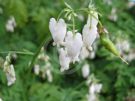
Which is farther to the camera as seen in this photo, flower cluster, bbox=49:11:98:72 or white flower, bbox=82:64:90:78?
white flower, bbox=82:64:90:78

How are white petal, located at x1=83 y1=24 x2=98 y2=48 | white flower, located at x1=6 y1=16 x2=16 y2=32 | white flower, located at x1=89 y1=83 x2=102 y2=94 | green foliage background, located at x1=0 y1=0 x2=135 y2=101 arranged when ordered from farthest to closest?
white flower, located at x1=6 y1=16 x2=16 y2=32, green foliage background, located at x1=0 y1=0 x2=135 y2=101, white flower, located at x1=89 y1=83 x2=102 y2=94, white petal, located at x1=83 y1=24 x2=98 y2=48

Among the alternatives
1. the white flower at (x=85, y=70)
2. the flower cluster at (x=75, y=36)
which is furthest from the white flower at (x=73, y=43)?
the white flower at (x=85, y=70)

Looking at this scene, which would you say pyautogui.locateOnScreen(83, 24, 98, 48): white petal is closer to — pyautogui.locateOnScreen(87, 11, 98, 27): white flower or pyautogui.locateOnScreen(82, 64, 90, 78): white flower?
pyautogui.locateOnScreen(87, 11, 98, 27): white flower

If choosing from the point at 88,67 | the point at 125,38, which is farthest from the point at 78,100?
the point at 125,38

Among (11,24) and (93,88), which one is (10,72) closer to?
(93,88)

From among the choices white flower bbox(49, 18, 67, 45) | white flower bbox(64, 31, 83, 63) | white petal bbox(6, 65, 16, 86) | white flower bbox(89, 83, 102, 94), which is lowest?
white flower bbox(89, 83, 102, 94)

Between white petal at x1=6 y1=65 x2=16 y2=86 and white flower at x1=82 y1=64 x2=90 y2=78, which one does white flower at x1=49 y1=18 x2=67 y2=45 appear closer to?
white petal at x1=6 y1=65 x2=16 y2=86

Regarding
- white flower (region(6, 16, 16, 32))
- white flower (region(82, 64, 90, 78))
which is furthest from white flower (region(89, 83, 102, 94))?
white flower (region(6, 16, 16, 32))

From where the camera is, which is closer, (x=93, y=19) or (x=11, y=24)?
(x=93, y=19)

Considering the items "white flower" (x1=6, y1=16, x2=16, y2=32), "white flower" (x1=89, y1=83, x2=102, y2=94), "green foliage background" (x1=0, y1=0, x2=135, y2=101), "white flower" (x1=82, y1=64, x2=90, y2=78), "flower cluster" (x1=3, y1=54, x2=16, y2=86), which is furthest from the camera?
"white flower" (x1=6, y1=16, x2=16, y2=32)

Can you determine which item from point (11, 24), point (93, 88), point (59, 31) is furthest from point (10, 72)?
point (11, 24)

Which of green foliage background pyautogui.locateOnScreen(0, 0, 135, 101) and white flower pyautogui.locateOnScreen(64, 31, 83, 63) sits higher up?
white flower pyautogui.locateOnScreen(64, 31, 83, 63)

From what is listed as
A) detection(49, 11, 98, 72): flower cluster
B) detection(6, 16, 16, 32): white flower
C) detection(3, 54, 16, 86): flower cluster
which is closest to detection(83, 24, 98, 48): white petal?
detection(49, 11, 98, 72): flower cluster
